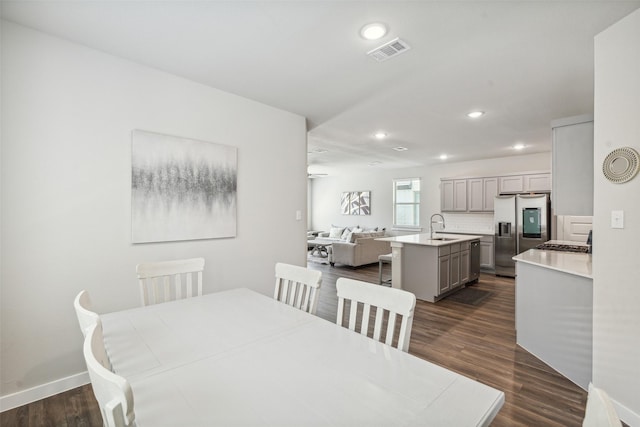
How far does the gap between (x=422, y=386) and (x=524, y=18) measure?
231 cm

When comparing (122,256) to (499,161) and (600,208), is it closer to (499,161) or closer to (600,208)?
(600,208)

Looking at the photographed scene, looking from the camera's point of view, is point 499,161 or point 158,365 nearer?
point 158,365

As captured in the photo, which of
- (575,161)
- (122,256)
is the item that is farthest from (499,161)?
(122,256)

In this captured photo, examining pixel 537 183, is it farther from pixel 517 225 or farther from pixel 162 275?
pixel 162 275

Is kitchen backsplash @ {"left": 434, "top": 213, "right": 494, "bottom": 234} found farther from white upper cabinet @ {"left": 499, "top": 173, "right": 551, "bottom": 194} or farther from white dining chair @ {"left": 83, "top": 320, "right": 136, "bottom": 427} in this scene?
white dining chair @ {"left": 83, "top": 320, "right": 136, "bottom": 427}

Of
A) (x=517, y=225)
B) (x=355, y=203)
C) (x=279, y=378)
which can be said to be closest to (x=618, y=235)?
(x=279, y=378)

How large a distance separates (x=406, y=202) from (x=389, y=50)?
6.62m

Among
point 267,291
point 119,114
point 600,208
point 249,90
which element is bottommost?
point 267,291

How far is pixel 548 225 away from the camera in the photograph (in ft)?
18.8

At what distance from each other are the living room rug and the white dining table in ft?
12.5

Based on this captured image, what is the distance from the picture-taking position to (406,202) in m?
8.60

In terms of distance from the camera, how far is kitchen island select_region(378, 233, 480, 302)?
4.46m

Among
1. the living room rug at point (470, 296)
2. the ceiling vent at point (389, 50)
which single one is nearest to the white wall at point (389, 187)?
the living room rug at point (470, 296)

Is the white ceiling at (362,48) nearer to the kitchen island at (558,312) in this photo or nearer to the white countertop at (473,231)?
the kitchen island at (558,312)
